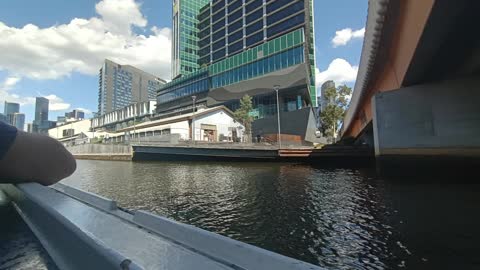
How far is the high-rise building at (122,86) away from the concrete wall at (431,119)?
143861 mm

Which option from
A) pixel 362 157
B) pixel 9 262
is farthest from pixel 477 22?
pixel 362 157

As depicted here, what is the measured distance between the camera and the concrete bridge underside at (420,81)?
11.3 meters

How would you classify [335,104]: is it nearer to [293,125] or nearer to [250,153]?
[293,125]

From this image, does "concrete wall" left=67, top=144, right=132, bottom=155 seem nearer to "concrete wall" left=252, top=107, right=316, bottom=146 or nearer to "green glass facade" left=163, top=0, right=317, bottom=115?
"concrete wall" left=252, top=107, right=316, bottom=146

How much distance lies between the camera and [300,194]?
485 inches

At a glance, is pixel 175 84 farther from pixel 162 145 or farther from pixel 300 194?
pixel 300 194

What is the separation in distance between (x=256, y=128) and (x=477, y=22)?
142 feet

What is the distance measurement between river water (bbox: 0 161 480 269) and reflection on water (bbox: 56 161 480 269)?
0.07ft

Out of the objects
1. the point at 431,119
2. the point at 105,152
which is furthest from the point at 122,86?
the point at 431,119

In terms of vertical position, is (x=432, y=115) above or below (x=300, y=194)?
above

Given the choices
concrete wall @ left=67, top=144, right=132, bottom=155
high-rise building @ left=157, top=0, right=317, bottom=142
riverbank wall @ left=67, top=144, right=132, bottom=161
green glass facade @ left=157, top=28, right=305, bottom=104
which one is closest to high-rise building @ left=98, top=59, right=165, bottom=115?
high-rise building @ left=157, top=0, right=317, bottom=142

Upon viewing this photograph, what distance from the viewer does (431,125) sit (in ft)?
54.7

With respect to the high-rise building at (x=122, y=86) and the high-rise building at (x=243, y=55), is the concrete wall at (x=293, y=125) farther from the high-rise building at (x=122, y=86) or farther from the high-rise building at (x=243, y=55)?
the high-rise building at (x=122, y=86)

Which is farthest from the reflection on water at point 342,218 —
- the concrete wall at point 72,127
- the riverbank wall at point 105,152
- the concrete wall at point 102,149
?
the concrete wall at point 72,127
